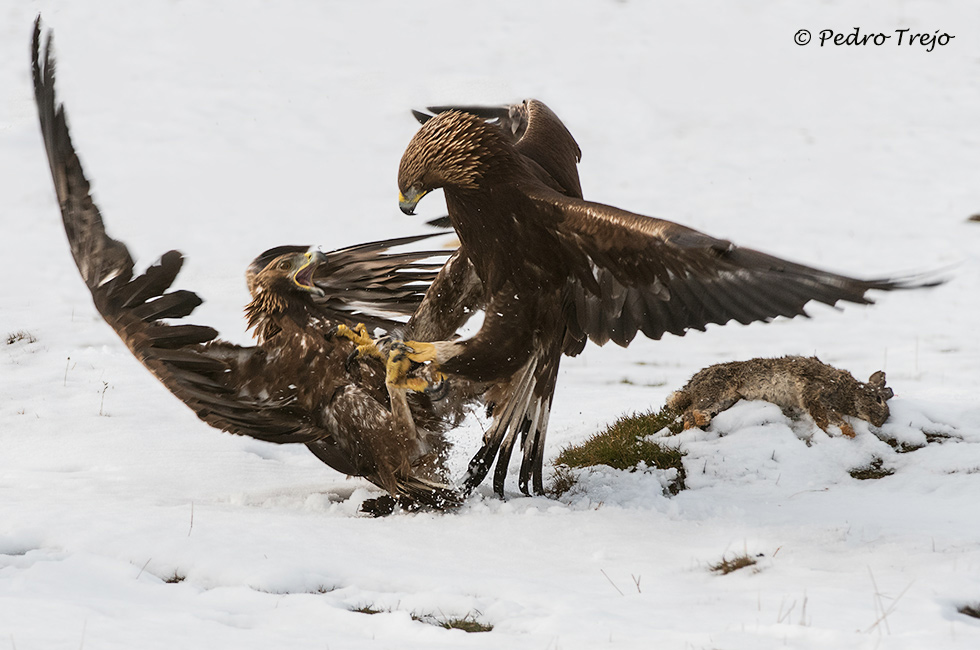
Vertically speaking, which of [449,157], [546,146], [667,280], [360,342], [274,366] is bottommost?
[274,366]

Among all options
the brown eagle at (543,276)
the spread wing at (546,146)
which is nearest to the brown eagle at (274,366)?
the brown eagle at (543,276)

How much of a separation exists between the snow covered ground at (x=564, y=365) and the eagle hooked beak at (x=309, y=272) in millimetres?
1247

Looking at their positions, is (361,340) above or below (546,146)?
below

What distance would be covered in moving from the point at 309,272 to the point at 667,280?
7.28 ft

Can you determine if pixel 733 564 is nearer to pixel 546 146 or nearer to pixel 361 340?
pixel 361 340

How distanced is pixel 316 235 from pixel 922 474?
969 centimetres

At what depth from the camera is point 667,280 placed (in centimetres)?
465

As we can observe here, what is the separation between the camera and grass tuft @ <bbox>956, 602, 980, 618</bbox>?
364 centimetres

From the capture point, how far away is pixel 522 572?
171 inches

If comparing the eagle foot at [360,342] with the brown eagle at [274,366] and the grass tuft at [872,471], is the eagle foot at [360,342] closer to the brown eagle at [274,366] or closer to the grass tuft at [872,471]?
the brown eagle at [274,366]

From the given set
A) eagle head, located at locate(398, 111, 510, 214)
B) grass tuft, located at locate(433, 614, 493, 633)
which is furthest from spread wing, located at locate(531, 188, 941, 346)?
grass tuft, located at locate(433, 614, 493, 633)

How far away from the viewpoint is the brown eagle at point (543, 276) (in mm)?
4375

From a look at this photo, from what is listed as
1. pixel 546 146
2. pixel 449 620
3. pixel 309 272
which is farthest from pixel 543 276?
pixel 449 620

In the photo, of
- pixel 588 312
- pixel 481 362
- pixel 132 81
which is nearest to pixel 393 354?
pixel 481 362
